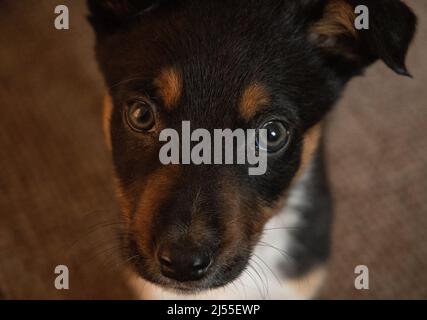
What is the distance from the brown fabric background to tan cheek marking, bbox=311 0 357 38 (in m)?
0.91

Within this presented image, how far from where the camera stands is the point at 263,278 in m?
2.49

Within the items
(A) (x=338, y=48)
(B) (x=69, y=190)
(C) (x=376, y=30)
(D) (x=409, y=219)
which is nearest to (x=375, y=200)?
(D) (x=409, y=219)

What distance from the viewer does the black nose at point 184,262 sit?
169cm

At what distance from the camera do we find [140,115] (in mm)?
1915

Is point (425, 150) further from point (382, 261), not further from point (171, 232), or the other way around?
A: point (171, 232)

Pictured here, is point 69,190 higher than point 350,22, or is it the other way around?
point 350,22

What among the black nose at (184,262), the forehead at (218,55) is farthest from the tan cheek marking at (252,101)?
the black nose at (184,262)

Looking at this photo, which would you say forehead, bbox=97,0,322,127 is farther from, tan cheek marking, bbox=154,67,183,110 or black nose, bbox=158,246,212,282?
black nose, bbox=158,246,212,282

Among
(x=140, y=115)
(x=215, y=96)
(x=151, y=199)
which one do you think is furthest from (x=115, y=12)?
(x=151, y=199)

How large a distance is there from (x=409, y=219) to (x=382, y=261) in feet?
0.95

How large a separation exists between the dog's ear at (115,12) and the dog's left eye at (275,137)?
1.92 ft

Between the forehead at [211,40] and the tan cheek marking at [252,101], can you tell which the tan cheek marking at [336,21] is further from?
the tan cheek marking at [252,101]

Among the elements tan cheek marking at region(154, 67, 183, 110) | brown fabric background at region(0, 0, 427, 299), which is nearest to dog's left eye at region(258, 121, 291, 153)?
tan cheek marking at region(154, 67, 183, 110)
